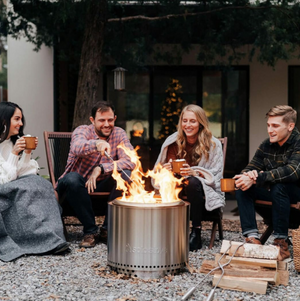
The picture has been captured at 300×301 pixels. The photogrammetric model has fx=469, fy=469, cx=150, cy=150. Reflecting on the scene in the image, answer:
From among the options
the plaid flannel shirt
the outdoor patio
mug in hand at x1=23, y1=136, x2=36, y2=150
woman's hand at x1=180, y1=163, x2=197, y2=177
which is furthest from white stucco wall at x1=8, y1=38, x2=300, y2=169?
the plaid flannel shirt

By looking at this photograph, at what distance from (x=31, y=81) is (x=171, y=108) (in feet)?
8.05

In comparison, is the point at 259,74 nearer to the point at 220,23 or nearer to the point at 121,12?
the point at 220,23

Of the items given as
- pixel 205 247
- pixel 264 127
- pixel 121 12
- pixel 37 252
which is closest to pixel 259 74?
pixel 264 127

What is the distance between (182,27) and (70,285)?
4583 mm

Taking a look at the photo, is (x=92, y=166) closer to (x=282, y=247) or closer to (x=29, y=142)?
A: (x=29, y=142)

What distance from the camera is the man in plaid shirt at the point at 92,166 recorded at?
4141 millimetres

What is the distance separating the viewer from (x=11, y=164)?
12.8ft

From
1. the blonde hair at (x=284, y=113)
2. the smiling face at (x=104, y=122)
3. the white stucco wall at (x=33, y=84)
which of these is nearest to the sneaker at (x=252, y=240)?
the blonde hair at (x=284, y=113)

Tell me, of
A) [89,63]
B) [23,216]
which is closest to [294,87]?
[89,63]

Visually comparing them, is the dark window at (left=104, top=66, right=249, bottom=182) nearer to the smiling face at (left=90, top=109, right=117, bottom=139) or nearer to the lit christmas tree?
the lit christmas tree

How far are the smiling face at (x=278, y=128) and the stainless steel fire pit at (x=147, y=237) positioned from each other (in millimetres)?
1099

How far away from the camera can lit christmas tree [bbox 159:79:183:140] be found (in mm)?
8336

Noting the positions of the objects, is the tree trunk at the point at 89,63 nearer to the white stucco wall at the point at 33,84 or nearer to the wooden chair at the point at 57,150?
the wooden chair at the point at 57,150

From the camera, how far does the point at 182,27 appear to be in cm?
670
